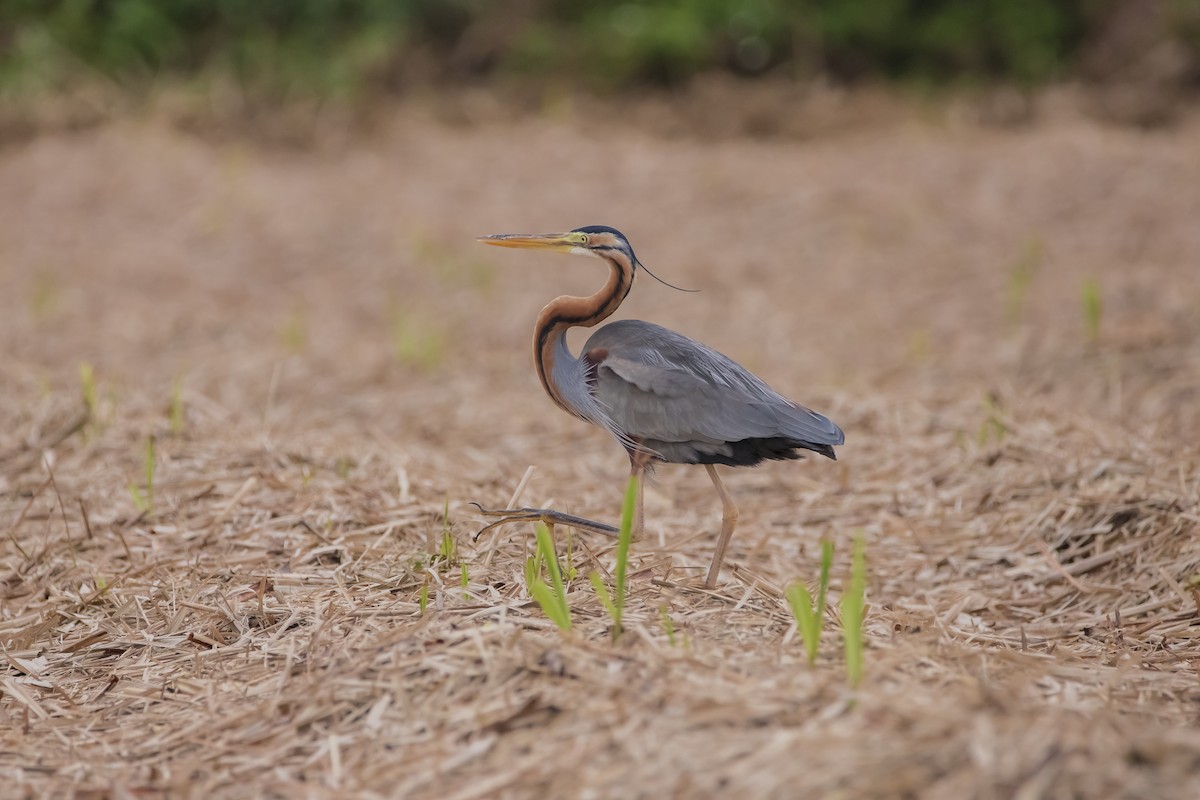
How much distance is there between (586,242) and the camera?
350 cm

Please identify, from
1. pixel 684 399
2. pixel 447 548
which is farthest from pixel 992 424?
pixel 447 548

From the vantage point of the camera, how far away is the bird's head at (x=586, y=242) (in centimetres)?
347

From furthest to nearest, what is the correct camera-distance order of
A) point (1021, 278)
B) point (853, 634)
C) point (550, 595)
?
point (1021, 278), point (550, 595), point (853, 634)

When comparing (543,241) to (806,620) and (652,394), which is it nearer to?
(652,394)

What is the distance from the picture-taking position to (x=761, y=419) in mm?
3303

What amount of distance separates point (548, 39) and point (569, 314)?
386 inches

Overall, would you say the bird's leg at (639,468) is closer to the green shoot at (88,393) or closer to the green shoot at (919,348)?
the green shoot at (88,393)

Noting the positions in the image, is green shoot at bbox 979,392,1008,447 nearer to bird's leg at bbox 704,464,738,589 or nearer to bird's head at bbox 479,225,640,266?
bird's leg at bbox 704,464,738,589

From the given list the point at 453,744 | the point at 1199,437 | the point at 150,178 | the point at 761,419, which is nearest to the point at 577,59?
the point at 150,178

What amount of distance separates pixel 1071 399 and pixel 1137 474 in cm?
160

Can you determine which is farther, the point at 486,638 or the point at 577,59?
the point at 577,59

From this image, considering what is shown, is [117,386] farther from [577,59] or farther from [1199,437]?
[577,59]

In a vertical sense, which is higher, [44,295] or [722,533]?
[44,295]

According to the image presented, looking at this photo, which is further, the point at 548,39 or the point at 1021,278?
the point at 548,39
